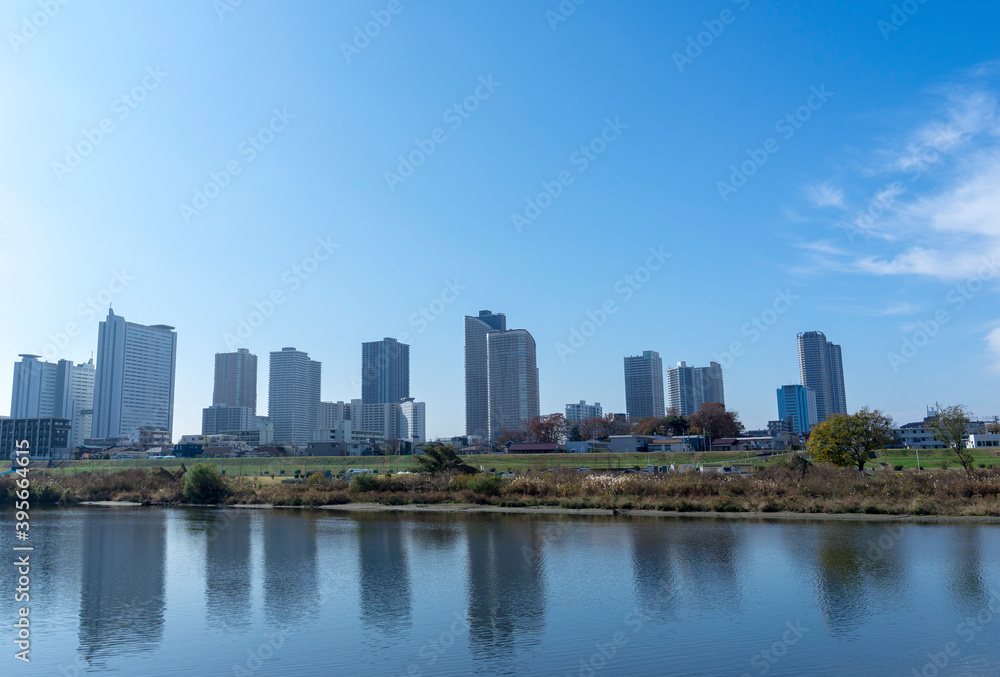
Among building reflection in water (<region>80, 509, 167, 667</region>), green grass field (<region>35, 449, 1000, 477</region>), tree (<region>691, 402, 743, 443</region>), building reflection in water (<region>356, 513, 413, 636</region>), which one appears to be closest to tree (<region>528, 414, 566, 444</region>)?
tree (<region>691, 402, 743, 443</region>)

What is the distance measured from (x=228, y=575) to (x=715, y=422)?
433 feet

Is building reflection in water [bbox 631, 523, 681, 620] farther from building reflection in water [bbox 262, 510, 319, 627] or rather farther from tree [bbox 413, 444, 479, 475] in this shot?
tree [bbox 413, 444, 479, 475]

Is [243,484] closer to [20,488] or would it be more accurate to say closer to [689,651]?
[20,488]

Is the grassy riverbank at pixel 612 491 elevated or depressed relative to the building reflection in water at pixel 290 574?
elevated

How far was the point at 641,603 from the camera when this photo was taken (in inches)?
819

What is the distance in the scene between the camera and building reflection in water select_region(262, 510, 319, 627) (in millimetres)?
20609

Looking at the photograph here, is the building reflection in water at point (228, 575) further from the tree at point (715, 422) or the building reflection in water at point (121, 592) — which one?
the tree at point (715, 422)

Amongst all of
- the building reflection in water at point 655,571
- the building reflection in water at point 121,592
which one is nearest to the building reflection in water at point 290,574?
the building reflection in water at point 121,592

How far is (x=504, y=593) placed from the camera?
73.8 ft

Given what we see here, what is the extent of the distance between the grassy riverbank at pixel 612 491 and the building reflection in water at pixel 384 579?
47.4ft

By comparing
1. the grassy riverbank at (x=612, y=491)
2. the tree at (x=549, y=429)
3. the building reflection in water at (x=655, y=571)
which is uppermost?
the tree at (x=549, y=429)

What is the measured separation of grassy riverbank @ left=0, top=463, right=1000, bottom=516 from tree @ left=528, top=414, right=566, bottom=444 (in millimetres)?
103570

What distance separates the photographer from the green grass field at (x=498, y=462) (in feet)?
267

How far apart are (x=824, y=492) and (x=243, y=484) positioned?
49166mm
